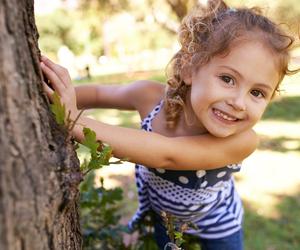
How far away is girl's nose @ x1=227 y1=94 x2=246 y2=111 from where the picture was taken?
1.40 meters

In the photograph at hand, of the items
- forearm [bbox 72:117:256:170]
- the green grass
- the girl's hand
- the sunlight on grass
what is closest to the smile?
forearm [bbox 72:117:256:170]

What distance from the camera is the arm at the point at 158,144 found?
1210 millimetres

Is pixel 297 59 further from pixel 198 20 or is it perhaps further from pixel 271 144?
pixel 271 144

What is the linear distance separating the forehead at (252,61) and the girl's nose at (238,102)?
64 millimetres

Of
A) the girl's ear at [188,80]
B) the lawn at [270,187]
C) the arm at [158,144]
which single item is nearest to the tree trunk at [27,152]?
the arm at [158,144]

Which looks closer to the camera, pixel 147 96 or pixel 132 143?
pixel 132 143

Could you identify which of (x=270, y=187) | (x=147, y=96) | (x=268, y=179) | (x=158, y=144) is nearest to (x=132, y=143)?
(x=158, y=144)

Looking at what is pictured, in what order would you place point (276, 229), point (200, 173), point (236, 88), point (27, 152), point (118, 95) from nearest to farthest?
1. point (27, 152)
2. point (236, 88)
3. point (200, 173)
4. point (118, 95)
5. point (276, 229)

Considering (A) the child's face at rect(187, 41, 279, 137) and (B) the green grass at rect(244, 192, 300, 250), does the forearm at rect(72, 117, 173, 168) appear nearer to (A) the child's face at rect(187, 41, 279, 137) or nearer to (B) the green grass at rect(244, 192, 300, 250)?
(A) the child's face at rect(187, 41, 279, 137)

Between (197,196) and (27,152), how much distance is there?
1113 millimetres

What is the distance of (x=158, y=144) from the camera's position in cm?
136

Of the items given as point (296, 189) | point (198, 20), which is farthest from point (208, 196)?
point (296, 189)

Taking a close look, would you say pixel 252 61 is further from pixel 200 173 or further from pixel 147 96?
pixel 147 96

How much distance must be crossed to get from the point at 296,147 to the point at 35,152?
5.09m
